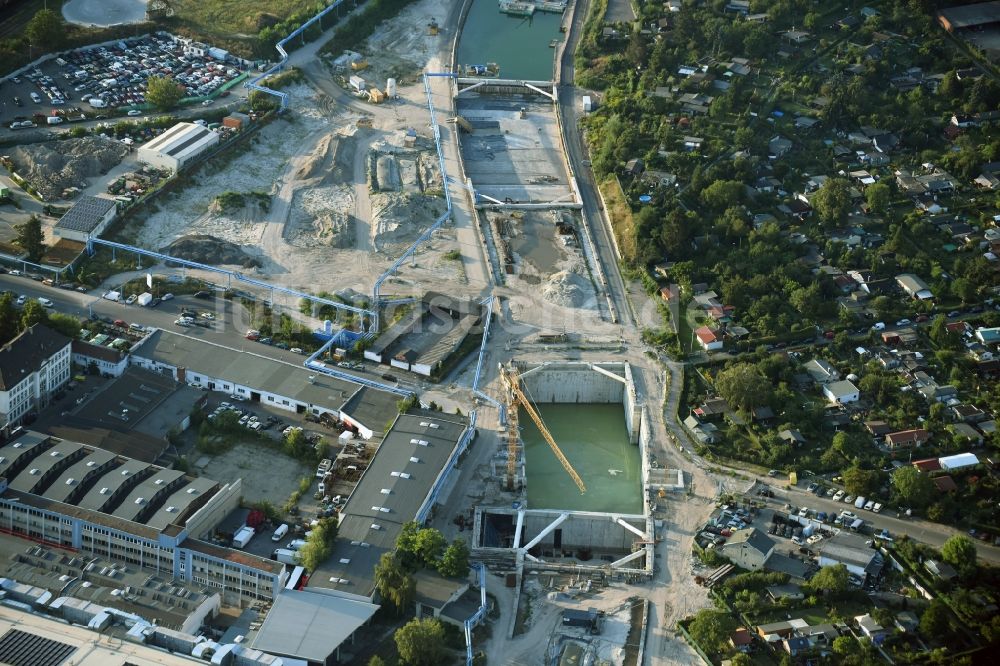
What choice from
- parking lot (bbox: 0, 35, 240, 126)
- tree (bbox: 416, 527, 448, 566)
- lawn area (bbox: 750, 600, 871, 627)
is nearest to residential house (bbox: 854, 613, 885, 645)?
lawn area (bbox: 750, 600, 871, 627)

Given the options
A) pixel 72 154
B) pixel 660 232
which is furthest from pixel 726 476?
pixel 72 154

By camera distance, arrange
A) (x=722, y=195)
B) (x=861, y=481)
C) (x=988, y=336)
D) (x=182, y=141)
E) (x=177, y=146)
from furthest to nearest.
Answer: (x=182, y=141) < (x=177, y=146) < (x=722, y=195) < (x=988, y=336) < (x=861, y=481)

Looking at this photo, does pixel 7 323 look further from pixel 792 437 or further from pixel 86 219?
pixel 792 437

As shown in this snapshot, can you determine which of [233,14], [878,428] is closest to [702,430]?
[878,428]

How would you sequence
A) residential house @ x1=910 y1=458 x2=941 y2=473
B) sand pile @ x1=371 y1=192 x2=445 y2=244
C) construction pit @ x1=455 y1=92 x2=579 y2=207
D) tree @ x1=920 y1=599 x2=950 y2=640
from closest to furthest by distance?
tree @ x1=920 y1=599 x2=950 y2=640
residential house @ x1=910 y1=458 x2=941 y2=473
sand pile @ x1=371 y1=192 x2=445 y2=244
construction pit @ x1=455 y1=92 x2=579 y2=207

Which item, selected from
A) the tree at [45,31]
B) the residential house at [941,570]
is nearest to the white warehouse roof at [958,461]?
the residential house at [941,570]

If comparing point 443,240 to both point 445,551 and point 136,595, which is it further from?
point 136,595

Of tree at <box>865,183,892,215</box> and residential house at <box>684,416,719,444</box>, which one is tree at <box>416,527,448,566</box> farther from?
tree at <box>865,183,892,215</box>
